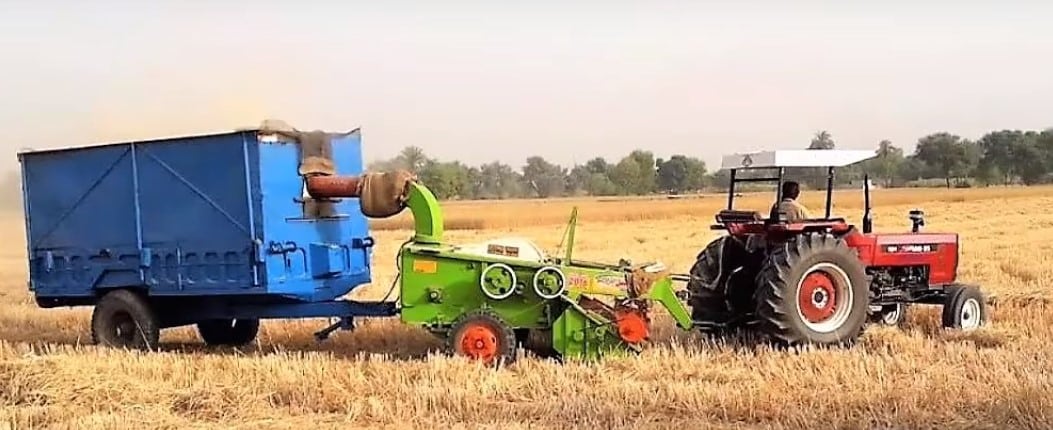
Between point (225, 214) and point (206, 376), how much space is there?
6.90 feet

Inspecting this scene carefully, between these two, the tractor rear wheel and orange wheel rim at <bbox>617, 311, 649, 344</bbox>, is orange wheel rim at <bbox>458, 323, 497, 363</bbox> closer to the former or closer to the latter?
orange wheel rim at <bbox>617, 311, 649, 344</bbox>

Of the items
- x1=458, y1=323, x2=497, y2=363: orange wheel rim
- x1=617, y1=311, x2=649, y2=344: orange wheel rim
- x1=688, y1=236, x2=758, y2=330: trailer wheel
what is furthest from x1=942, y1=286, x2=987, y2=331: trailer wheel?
x1=458, y1=323, x2=497, y2=363: orange wheel rim

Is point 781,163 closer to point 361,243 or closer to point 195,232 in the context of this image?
point 361,243

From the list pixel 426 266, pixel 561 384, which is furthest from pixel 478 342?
pixel 561 384

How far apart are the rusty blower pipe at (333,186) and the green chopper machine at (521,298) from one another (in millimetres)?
775

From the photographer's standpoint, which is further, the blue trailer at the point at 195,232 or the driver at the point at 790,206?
the blue trailer at the point at 195,232

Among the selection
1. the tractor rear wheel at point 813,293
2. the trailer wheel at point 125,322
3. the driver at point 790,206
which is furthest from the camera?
the trailer wheel at point 125,322

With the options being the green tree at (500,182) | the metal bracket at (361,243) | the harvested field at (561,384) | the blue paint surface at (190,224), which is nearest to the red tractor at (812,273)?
the harvested field at (561,384)

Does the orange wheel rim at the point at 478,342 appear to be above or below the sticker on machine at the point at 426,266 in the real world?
below

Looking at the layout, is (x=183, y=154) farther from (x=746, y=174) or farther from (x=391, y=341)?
(x=746, y=174)

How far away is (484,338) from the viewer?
31.2 feet

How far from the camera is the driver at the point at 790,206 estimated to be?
1012 centimetres

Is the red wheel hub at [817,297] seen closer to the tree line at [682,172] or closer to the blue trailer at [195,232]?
the blue trailer at [195,232]

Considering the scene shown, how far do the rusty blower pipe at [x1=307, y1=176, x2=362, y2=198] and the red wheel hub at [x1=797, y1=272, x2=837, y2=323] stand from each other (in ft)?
13.0
